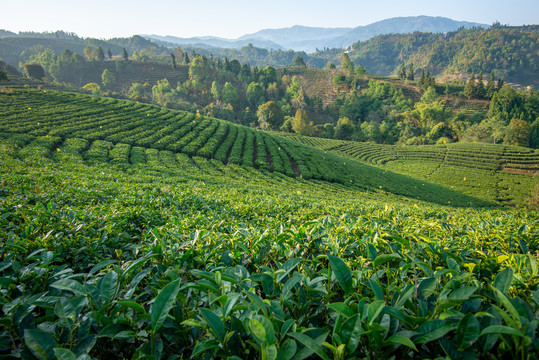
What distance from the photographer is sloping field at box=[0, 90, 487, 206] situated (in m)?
23.0

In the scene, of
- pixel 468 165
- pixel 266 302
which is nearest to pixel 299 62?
pixel 468 165

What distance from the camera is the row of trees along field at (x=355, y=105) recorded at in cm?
6506

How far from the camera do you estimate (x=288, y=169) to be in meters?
24.3

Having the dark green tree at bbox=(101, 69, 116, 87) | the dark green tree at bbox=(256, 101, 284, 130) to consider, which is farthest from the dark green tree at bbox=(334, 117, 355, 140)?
the dark green tree at bbox=(101, 69, 116, 87)

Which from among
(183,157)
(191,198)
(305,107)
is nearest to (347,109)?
(305,107)

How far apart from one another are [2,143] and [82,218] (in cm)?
2242

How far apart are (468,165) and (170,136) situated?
5472cm

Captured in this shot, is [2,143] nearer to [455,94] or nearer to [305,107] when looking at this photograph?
[305,107]

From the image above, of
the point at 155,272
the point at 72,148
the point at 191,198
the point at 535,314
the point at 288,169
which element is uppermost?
the point at 535,314

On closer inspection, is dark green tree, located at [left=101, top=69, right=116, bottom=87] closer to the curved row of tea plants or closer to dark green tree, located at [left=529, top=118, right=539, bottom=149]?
the curved row of tea plants

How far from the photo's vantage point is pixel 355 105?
274ft

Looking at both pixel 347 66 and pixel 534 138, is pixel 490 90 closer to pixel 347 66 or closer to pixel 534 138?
pixel 534 138

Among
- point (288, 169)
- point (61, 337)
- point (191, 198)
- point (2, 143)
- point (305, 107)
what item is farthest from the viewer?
point (305, 107)

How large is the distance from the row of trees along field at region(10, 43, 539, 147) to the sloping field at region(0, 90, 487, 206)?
36141mm
